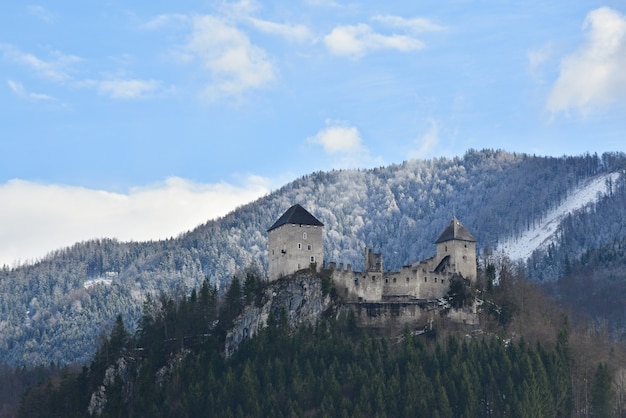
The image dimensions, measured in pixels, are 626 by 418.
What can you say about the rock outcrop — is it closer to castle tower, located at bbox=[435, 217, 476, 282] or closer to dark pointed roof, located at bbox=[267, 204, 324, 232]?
dark pointed roof, located at bbox=[267, 204, 324, 232]

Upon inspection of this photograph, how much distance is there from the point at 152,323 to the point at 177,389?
1688 cm

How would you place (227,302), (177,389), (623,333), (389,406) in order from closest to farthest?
(389,406) < (177,389) < (227,302) < (623,333)

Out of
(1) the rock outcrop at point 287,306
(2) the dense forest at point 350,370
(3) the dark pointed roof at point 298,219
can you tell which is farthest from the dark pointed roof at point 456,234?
(1) the rock outcrop at point 287,306

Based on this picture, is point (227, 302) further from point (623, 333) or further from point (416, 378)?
point (623, 333)

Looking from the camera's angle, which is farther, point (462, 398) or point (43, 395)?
point (43, 395)

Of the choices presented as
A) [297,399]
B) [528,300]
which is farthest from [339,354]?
[528,300]

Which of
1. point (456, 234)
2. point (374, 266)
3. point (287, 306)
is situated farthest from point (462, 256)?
point (287, 306)

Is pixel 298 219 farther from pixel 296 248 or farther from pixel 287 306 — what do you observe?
pixel 287 306

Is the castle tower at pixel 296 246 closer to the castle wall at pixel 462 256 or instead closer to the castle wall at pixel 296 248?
the castle wall at pixel 296 248

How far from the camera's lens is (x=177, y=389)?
11938 centimetres

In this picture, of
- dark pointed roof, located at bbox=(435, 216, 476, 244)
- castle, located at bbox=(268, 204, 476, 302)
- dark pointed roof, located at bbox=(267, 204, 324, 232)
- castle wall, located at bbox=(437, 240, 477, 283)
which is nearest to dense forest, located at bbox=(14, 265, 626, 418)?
castle wall, located at bbox=(437, 240, 477, 283)

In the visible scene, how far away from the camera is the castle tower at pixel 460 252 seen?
12631 centimetres

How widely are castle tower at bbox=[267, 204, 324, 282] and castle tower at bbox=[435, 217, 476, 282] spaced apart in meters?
14.4

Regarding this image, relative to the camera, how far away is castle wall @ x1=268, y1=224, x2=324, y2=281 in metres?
124
